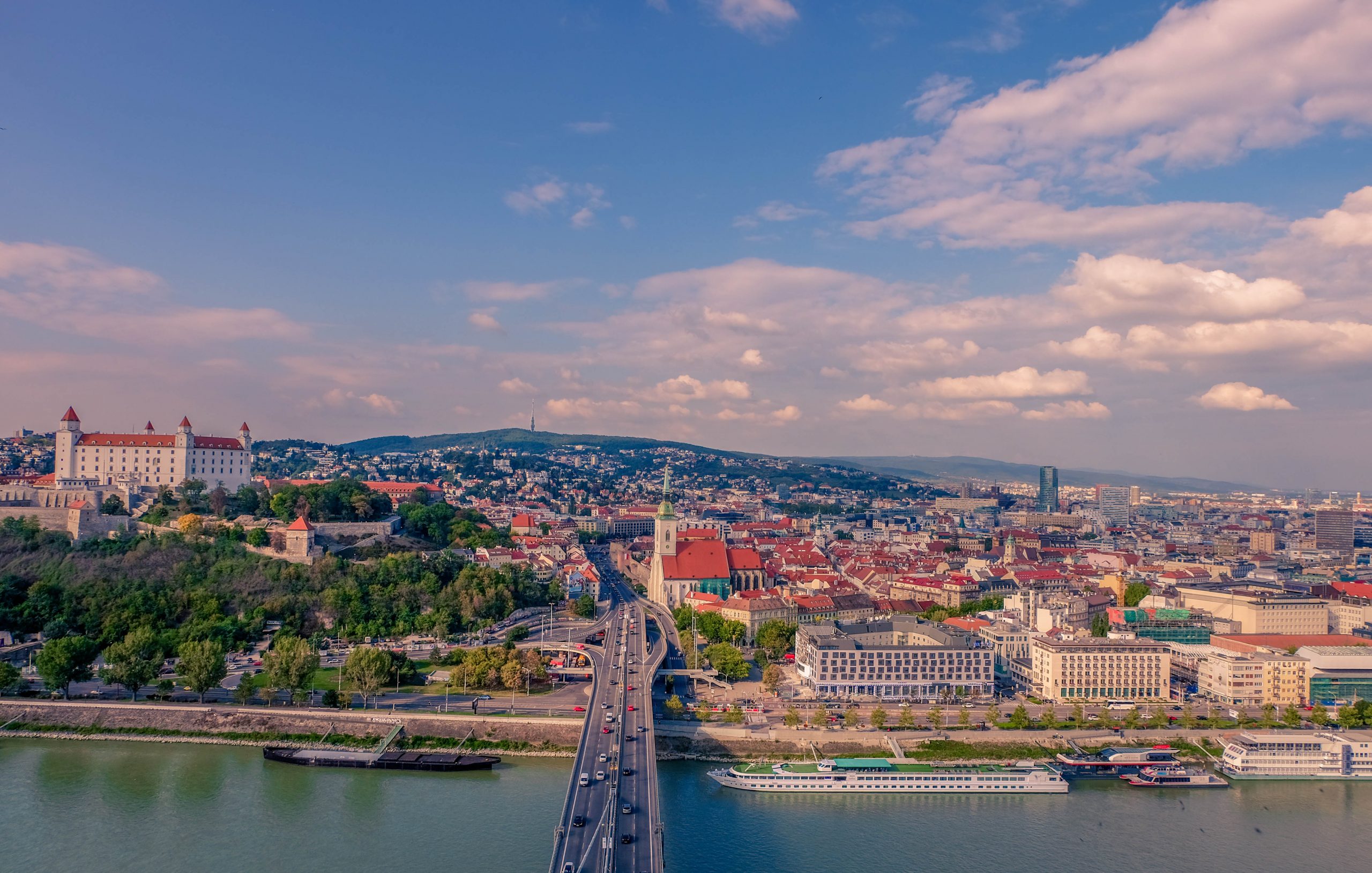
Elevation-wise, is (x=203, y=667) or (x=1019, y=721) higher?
(x=203, y=667)

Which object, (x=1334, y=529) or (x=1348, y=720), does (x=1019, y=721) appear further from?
(x=1334, y=529)

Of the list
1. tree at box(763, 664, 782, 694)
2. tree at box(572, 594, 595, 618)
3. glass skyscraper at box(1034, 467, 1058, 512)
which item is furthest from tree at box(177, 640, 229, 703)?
glass skyscraper at box(1034, 467, 1058, 512)

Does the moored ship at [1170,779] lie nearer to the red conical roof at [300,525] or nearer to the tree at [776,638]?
the tree at [776,638]

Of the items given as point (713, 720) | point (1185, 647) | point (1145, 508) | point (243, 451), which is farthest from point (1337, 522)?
point (243, 451)

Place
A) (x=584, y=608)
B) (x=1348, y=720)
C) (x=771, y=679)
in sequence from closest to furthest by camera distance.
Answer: (x=1348, y=720), (x=771, y=679), (x=584, y=608)

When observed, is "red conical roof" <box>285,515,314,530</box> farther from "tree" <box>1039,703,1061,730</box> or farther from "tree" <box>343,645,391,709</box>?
"tree" <box>1039,703,1061,730</box>

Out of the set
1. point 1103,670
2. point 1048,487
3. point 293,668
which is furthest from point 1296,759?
point 1048,487

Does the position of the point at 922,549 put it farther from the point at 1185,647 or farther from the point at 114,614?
the point at 114,614
